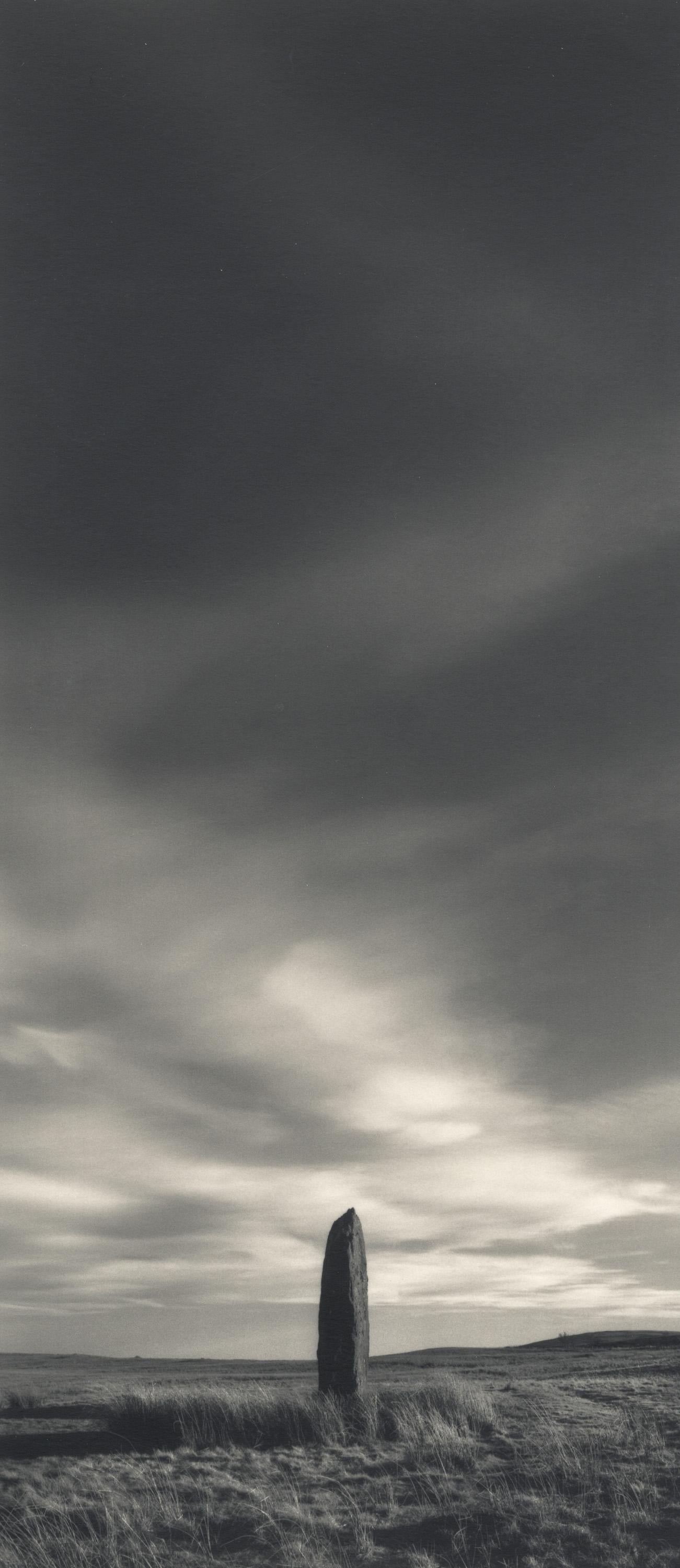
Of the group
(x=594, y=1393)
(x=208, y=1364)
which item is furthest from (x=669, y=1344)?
(x=594, y=1393)

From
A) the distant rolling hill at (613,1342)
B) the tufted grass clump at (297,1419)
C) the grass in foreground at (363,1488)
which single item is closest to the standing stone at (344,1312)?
the tufted grass clump at (297,1419)

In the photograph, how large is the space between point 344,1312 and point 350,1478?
5886 mm

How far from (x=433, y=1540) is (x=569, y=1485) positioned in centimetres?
230

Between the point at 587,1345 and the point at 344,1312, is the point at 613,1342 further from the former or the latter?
the point at 344,1312

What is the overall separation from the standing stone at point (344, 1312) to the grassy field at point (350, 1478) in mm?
706

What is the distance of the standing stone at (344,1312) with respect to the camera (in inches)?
768

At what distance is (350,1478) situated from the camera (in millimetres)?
14227

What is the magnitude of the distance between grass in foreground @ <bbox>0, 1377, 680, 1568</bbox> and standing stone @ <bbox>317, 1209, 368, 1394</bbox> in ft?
2.30

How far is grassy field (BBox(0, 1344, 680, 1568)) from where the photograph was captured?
36.8ft

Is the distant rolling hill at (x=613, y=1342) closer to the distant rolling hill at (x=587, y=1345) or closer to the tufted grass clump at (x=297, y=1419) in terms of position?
the distant rolling hill at (x=587, y=1345)

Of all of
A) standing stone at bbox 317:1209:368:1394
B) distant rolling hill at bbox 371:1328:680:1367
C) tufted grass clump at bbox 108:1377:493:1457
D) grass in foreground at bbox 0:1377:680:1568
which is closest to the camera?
grass in foreground at bbox 0:1377:680:1568

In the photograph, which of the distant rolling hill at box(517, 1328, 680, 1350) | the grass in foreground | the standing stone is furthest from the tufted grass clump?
the distant rolling hill at box(517, 1328, 680, 1350)

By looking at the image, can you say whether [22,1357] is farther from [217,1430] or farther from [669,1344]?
[217,1430]

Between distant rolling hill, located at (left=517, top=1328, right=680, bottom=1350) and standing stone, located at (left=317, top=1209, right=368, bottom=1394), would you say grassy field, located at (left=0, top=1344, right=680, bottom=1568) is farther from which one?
distant rolling hill, located at (left=517, top=1328, right=680, bottom=1350)
